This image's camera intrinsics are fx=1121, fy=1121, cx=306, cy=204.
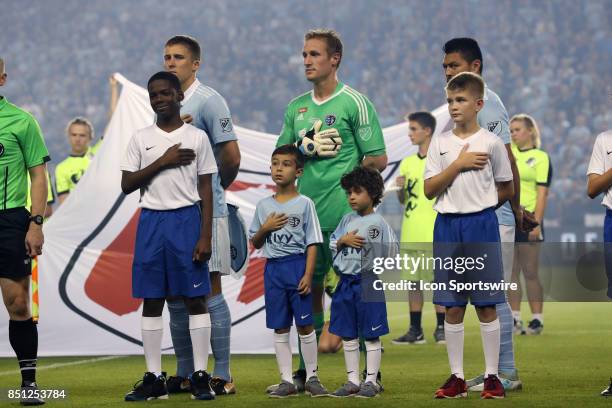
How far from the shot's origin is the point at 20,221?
231 inches

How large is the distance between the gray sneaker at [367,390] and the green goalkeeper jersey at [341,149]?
3.35 ft

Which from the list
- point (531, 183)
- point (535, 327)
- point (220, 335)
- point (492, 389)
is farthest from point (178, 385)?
point (531, 183)

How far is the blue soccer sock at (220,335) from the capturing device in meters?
6.40

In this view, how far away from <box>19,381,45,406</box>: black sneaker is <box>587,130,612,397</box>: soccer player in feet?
9.69

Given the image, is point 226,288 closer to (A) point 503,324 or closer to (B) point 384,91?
(A) point 503,324

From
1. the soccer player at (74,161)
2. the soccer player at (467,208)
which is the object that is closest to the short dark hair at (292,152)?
the soccer player at (467,208)

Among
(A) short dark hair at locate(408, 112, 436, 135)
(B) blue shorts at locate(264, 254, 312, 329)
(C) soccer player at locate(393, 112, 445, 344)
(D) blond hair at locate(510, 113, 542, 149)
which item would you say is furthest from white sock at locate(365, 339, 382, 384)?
(D) blond hair at locate(510, 113, 542, 149)

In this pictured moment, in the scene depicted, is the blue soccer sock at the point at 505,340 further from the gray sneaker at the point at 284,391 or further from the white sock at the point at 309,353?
the gray sneaker at the point at 284,391

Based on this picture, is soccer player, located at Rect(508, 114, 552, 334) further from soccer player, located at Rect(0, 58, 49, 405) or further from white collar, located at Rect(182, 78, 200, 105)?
soccer player, located at Rect(0, 58, 49, 405)

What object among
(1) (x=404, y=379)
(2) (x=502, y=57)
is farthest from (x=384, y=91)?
(1) (x=404, y=379)

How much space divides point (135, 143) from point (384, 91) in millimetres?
24346

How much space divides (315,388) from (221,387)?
0.57 meters

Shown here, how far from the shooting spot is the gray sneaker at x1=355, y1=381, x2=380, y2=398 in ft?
19.3

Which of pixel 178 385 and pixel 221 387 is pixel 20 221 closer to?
pixel 178 385
